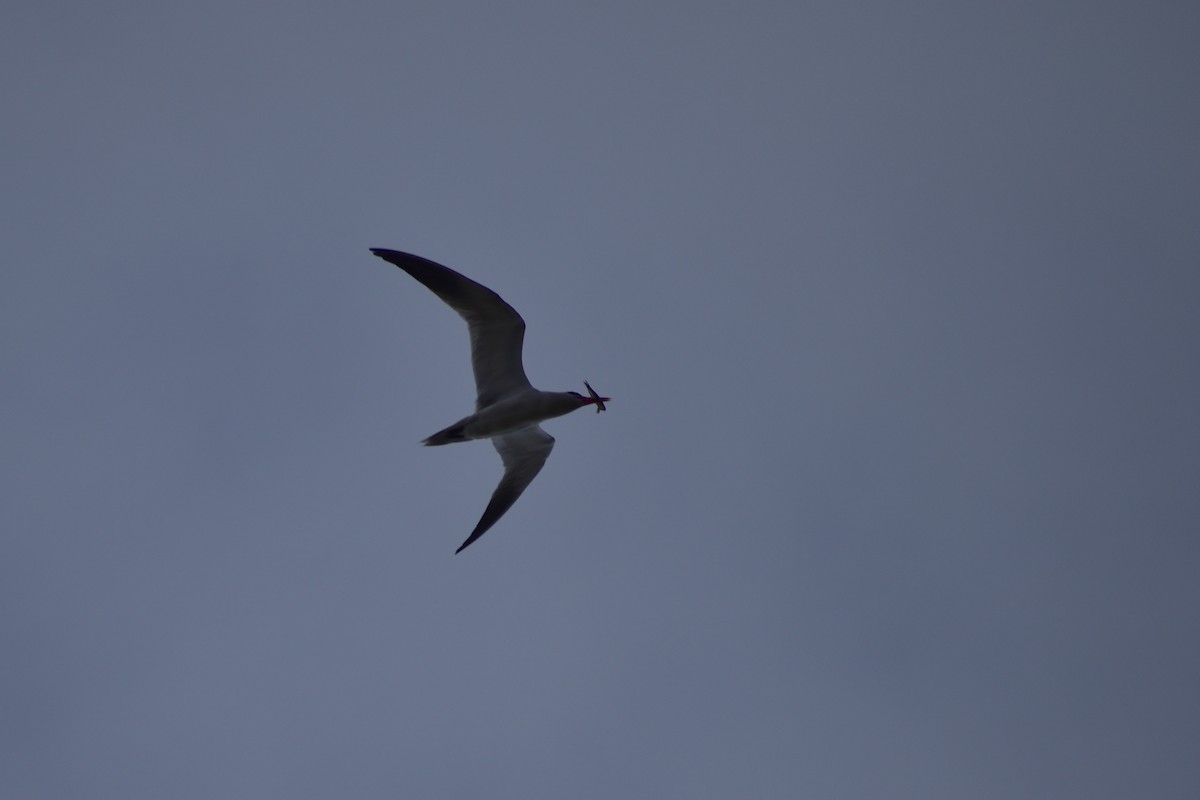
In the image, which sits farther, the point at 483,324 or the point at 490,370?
the point at 490,370

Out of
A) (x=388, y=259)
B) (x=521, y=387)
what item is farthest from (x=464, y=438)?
(x=388, y=259)

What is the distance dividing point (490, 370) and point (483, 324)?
2.73 feet

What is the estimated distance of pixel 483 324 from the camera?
1769cm

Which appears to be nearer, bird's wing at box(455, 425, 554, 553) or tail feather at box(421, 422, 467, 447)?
tail feather at box(421, 422, 467, 447)

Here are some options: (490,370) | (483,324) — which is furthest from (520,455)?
(483,324)

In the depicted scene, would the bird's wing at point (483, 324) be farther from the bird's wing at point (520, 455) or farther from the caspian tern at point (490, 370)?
the bird's wing at point (520, 455)

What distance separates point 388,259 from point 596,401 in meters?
4.33

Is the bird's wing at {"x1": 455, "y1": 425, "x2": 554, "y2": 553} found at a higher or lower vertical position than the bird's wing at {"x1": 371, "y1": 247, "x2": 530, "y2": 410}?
lower

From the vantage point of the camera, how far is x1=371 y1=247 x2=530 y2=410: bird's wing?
17.3 m

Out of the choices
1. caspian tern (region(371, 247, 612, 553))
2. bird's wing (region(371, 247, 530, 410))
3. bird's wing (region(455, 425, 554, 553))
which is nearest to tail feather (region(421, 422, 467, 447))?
caspian tern (region(371, 247, 612, 553))

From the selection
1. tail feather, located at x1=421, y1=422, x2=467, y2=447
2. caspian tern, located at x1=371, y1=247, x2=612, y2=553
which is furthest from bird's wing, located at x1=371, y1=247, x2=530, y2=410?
tail feather, located at x1=421, y1=422, x2=467, y2=447

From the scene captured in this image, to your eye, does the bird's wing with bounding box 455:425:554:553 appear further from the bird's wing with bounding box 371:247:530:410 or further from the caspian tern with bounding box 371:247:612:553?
the bird's wing with bounding box 371:247:530:410

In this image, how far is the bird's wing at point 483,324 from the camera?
56.8 feet

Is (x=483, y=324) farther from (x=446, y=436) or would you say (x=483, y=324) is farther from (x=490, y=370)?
(x=446, y=436)
